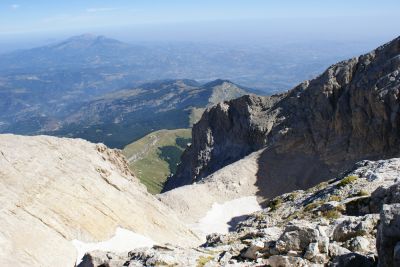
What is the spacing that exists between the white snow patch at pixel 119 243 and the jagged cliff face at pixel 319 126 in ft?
164

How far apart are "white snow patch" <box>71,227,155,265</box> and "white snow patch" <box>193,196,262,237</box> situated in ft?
108

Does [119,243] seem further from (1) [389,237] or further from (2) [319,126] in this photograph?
(2) [319,126]

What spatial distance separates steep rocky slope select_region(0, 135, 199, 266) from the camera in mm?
42969

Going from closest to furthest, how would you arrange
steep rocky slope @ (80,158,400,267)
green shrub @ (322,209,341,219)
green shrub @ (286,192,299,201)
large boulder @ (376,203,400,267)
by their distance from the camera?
1. large boulder @ (376,203,400,267)
2. steep rocky slope @ (80,158,400,267)
3. green shrub @ (322,209,341,219)
4. green shrub @ (286,192,299,201)

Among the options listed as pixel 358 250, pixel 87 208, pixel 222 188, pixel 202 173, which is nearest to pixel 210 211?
pixel 222 188

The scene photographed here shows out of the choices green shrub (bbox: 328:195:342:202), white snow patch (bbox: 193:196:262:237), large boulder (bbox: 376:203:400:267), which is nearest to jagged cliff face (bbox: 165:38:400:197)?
white snow patch (bbox: 193:196:262:237)

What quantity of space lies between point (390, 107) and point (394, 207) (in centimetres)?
7689

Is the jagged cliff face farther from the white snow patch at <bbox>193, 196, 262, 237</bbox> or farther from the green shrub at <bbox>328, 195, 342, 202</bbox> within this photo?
the green shrub at <bbox>328, 195, 342, 202</bbox>

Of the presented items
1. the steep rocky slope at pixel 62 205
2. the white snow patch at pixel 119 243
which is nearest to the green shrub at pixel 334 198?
the white snow patch at pixel 119 243

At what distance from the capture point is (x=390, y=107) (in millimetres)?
86312

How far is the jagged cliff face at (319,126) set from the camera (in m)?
88.9

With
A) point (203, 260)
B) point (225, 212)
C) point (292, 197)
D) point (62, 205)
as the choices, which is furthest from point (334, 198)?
point (225, 212)

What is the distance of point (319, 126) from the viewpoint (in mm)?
104125

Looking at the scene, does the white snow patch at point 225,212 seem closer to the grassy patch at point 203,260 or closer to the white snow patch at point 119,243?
the white snow patch at point 119,243
